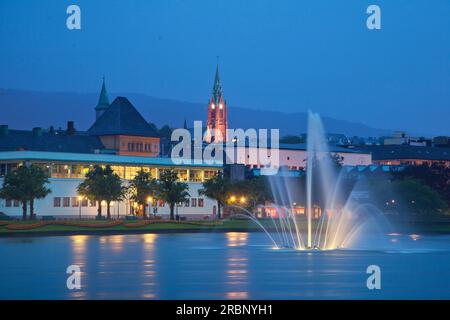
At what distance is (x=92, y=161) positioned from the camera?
366ft

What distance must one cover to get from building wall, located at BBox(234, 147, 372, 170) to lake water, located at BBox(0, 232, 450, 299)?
11344 centimetres

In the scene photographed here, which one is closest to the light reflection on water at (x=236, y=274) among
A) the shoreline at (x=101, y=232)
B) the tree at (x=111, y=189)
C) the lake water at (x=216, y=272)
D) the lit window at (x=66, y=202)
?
the lake water at (x=216, y=272)

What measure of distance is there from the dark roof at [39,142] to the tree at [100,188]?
18411mm

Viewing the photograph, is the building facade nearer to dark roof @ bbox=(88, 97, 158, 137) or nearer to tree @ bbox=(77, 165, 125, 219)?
tree @ bbox=(77, 165, 125, 219)

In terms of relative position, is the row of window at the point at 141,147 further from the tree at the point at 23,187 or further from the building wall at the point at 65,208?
the tree at the point at 23,187

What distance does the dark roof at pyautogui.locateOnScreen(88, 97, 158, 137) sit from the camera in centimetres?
13788

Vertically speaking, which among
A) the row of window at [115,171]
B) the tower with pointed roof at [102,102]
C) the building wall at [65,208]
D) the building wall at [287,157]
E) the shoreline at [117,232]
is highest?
the tower with pointed roof at [102,102]

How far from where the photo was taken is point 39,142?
120625 mm

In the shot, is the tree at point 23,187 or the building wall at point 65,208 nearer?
the tree at point 23,187

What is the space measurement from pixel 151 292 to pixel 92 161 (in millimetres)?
79397

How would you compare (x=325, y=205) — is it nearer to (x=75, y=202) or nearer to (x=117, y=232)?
(x=117, y=232)

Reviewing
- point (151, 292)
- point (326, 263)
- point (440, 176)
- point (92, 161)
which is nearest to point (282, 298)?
point (151, 292)

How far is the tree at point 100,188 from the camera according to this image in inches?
3952
